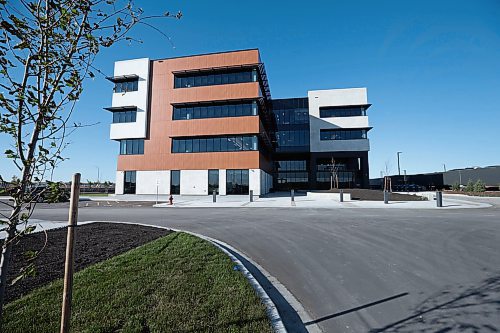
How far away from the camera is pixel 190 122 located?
1353 inches

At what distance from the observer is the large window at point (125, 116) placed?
1449 inches

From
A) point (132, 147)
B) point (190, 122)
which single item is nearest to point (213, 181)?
point (190, 122)

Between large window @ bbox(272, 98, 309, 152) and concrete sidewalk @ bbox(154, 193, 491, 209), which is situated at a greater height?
large window @ bbox(272, 98, 309, 152)

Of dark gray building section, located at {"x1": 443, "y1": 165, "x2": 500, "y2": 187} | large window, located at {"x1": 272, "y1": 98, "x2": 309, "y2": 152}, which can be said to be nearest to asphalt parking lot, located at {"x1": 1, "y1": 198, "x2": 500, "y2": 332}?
large window, located at {"x1": 272, "y1": 98, "x2": 309, "y2": 152}

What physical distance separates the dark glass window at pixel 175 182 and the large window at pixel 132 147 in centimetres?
587

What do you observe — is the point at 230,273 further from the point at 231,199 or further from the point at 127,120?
the point at 127,120

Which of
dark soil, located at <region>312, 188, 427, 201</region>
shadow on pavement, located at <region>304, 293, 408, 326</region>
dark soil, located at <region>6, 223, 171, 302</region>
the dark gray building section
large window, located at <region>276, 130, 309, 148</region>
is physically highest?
large window, located at <region>276, 130, 309, 148</region>

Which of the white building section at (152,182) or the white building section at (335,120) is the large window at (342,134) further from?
the white building section at (152,182)

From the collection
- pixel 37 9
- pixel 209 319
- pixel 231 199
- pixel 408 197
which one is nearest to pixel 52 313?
pixel 209 319

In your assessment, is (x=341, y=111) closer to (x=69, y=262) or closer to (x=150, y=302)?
(x=150, y=302)

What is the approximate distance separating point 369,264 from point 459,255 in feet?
9.02

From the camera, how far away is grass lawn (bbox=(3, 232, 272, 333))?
11.0 feet

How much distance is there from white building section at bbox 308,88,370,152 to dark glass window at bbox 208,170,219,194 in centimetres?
2411

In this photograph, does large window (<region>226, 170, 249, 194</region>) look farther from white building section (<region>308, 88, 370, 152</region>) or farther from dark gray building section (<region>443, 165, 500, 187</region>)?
dark gray building section (<region>443, 165, 500, 187</region>)
